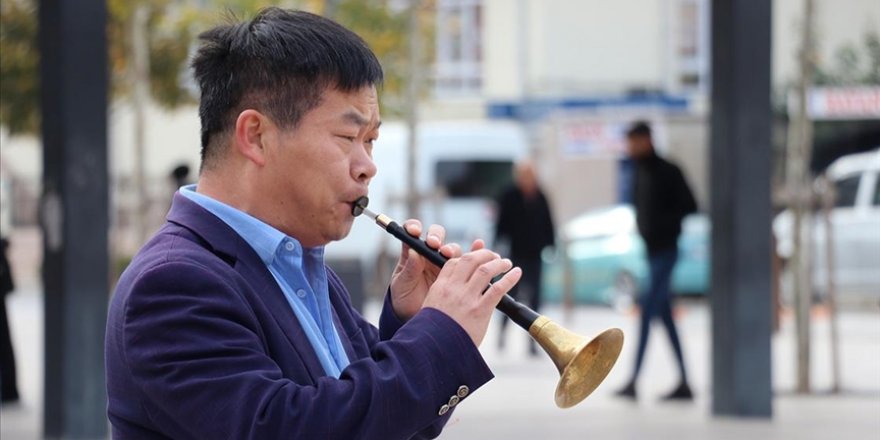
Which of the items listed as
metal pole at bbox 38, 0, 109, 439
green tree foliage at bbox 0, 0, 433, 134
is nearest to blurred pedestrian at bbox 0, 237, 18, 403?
metal pole at bbox 38, 0, 109, 439

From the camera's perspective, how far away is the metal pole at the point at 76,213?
771 cm

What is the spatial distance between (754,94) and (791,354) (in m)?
5.42

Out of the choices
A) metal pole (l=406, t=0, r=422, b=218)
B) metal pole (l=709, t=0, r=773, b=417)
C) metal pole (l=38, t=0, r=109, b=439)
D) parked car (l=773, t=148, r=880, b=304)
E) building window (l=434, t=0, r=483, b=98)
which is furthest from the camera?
building window (l=434, t=0, r=483, b=98)

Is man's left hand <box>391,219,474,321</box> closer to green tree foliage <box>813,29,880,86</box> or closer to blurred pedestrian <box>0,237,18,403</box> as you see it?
blurred pedestrian <box>0,237,18,403</box>

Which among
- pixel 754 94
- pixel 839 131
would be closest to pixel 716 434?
pixel 754 94

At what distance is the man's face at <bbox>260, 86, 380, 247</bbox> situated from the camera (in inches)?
86.6

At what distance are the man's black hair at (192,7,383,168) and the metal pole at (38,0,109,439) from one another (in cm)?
563

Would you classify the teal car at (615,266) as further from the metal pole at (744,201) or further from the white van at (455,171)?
the metal pole at (744,201)

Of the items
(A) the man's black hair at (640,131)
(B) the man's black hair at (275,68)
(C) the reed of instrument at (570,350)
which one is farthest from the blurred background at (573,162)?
(A) the man's black hair at (640,131)

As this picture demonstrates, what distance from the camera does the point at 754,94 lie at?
8.50 m

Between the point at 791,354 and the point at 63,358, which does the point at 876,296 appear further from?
the point at 63,358

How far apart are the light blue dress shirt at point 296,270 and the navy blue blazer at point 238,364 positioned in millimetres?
21

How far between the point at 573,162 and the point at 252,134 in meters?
27.3

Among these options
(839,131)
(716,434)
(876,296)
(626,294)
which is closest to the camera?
(716,434)
